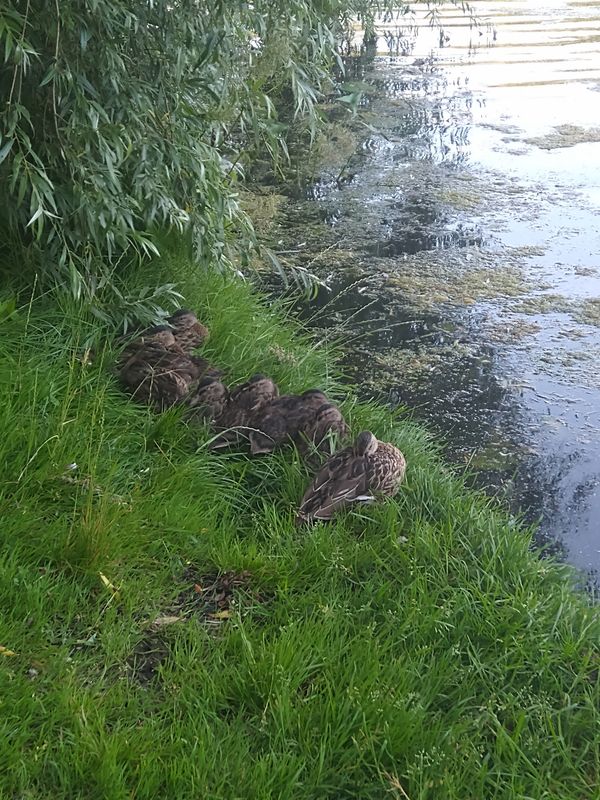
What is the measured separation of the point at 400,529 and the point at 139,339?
1.61 m

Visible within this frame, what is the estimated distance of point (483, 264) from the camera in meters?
6.29

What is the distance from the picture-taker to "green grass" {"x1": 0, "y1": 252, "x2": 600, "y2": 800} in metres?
2.32

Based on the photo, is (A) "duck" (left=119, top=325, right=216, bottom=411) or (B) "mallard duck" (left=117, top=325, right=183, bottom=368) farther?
(B) "mallard duck" (left=117, top=325, right=183, bottom=368)

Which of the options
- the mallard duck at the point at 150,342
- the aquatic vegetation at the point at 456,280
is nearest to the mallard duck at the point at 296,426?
the mallard duck at the point at 150,342

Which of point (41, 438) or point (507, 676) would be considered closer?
point (507, 676)

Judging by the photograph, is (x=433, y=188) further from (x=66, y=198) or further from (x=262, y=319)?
(x=66, y=198)

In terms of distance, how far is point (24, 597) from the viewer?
104 inches

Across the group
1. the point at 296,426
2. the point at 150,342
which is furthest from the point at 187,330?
the point at 296,426

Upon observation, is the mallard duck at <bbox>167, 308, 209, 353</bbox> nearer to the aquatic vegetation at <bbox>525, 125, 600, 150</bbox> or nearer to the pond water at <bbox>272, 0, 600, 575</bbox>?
the pond water at <bbox>272, 0, 600, 575</bbox>

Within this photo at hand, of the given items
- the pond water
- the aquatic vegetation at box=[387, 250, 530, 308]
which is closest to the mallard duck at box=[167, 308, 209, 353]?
the pond water

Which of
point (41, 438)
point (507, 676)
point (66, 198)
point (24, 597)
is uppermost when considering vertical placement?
point (66, 198)

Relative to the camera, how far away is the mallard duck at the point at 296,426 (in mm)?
3787

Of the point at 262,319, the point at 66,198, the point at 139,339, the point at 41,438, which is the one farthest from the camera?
the point at 262,319

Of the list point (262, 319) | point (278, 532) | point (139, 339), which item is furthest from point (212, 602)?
point (262, 319)
